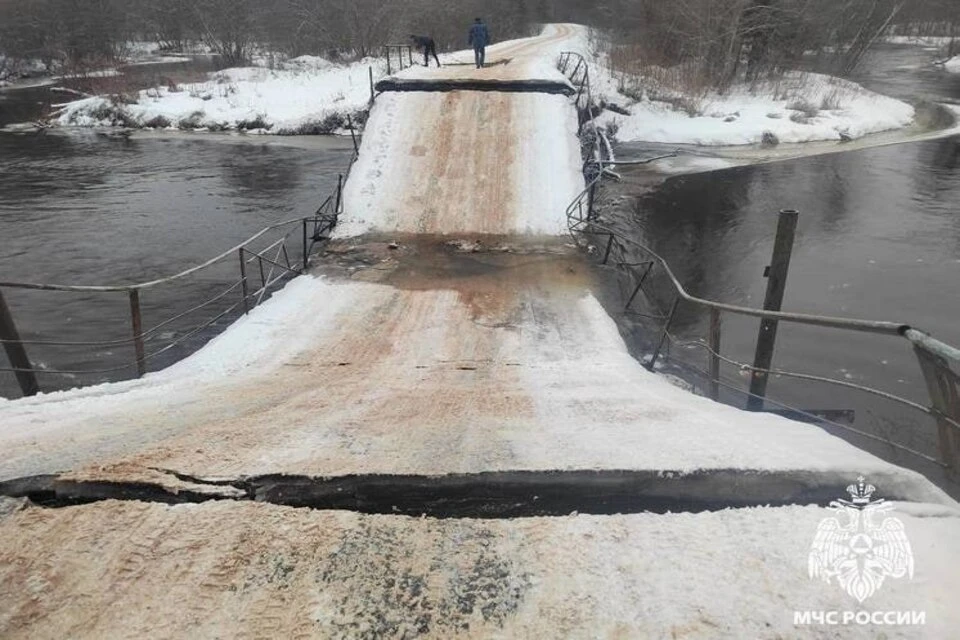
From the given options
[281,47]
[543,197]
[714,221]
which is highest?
[281,47]

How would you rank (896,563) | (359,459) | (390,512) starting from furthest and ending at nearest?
1. (359,459)
2. (390,512)
3. (896,563)

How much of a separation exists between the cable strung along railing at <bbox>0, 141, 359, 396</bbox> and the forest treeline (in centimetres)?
2715

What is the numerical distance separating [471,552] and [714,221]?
1755cm

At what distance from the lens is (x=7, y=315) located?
7.34 m

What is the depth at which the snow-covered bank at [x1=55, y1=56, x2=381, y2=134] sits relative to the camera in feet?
106

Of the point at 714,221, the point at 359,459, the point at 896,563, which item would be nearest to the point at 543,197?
the point at 714,221

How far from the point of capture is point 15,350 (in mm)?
7770

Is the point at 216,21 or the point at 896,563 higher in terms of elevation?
the point at 216,21

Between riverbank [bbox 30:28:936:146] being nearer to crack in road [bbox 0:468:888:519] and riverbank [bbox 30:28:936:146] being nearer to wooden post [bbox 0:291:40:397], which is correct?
wooden post [bbox 0:291:40:397]

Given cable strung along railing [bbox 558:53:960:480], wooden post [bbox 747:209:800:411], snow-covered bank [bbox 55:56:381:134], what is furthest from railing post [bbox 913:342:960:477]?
snow-covered bank [bbox 55:56:381:134]

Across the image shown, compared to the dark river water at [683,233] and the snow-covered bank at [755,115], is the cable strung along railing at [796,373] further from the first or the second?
the snow-covered bank at [755,115]

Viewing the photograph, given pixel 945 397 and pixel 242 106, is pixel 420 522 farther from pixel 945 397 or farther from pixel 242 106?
pixel 242 106

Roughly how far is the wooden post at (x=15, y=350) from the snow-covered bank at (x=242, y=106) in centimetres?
2560

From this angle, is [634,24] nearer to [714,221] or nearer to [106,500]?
[714,221]
